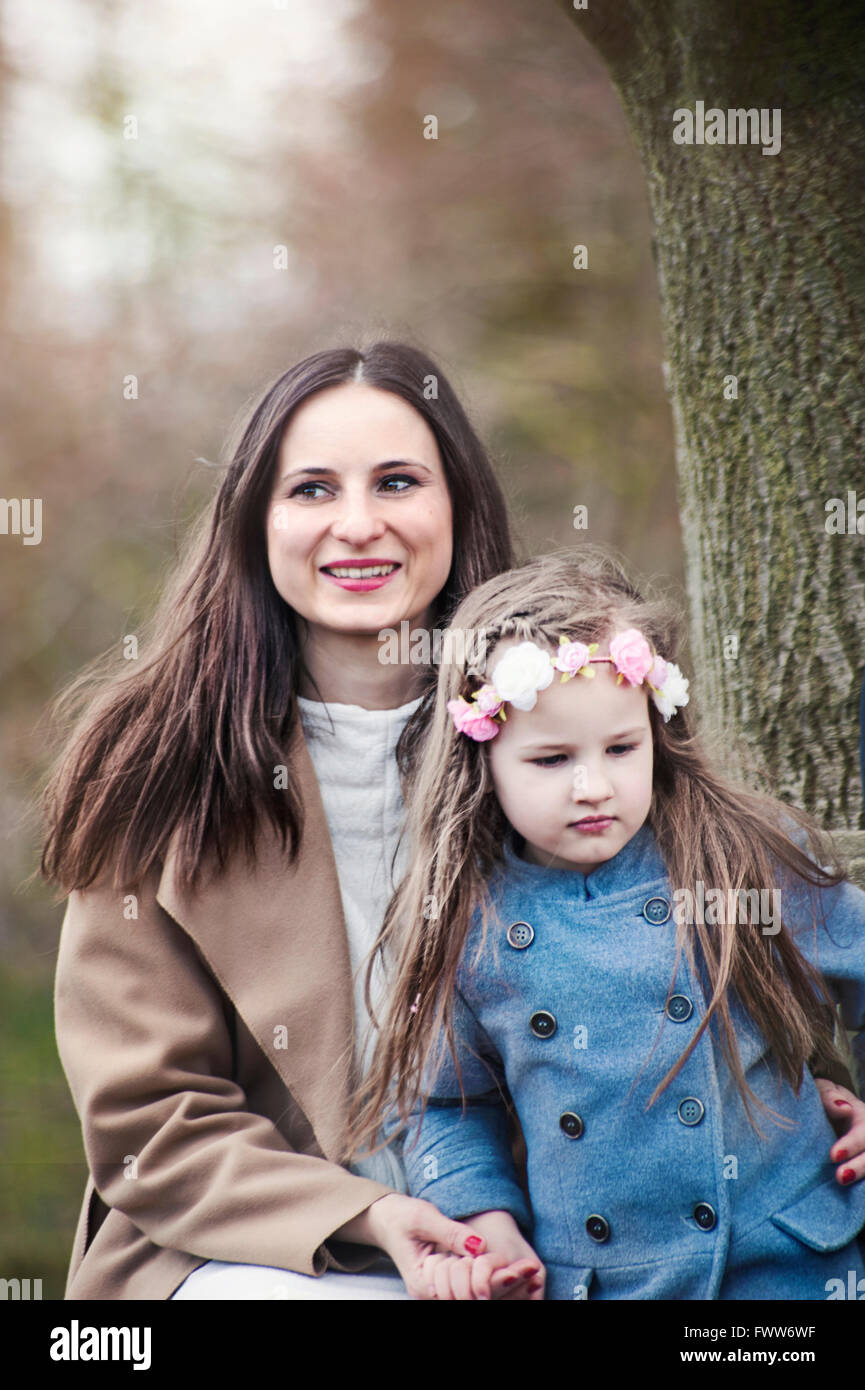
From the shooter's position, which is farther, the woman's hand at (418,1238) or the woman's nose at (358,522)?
the woman's nose at (358,522)

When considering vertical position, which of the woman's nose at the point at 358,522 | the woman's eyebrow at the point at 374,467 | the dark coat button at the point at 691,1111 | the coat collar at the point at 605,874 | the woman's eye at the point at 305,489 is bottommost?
the dark coat button at the point at 691,1111

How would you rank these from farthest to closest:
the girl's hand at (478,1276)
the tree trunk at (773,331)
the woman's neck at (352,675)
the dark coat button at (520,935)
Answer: the tree trunk at (773,331), the woman's neck at (352,675), the dark coat button at (520,935), the girl's hand at (478,1276)

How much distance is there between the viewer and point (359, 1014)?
1.92 m

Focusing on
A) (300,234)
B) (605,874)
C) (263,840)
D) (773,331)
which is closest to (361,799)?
(263,840)

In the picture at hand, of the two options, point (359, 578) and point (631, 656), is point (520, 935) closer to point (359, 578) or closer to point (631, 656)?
point (631, 656)

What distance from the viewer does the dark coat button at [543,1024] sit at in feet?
5.69

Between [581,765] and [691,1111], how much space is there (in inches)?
18.3

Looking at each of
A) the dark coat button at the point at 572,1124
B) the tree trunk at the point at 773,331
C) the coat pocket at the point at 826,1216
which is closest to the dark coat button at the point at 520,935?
the dark coat button at the point at 572,1124

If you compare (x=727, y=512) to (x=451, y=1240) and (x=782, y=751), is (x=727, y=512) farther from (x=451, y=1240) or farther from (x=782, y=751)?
(x=451, y=1240)

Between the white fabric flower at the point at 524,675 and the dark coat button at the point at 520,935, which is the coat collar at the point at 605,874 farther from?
the white fabric flower at the point at 524,675

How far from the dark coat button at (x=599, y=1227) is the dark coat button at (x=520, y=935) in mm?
354

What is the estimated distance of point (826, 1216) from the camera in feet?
5.65

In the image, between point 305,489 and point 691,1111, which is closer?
point 691,1111
